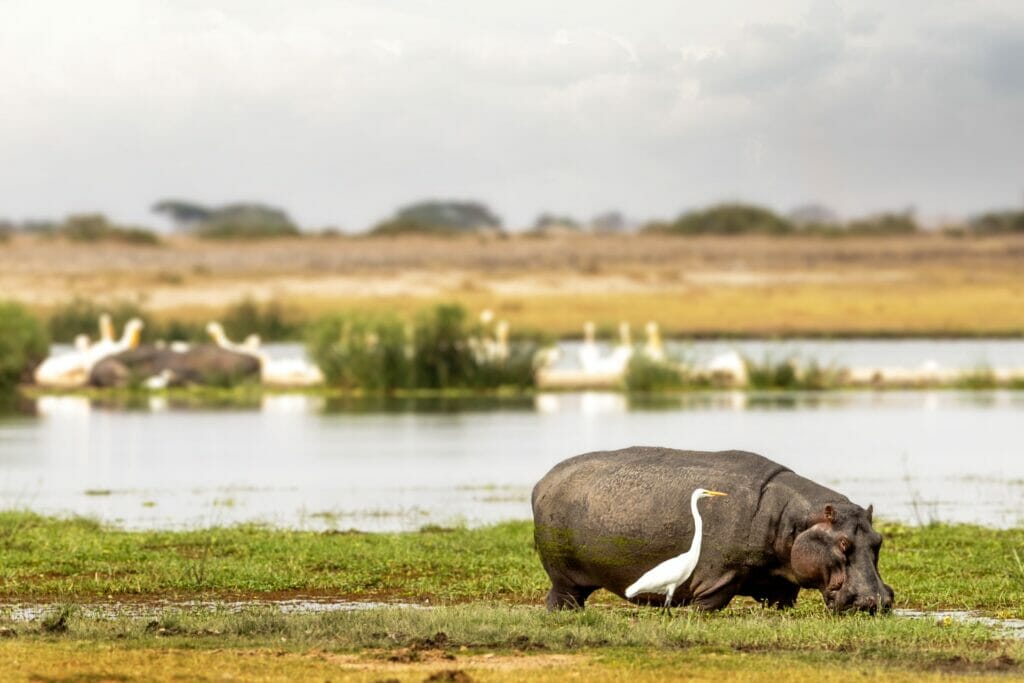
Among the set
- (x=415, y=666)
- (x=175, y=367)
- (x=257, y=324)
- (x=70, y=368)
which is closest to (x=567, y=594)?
(x=415, y=666)

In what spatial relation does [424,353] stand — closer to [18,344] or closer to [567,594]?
[18,344]

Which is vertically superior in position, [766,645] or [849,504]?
[849,504]

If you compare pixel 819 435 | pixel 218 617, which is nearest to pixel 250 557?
pixel 218 617

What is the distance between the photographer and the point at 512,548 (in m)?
14.3

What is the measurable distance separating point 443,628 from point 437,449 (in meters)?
15.5

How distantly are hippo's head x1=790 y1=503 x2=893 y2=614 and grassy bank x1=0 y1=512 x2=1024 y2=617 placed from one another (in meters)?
1.45

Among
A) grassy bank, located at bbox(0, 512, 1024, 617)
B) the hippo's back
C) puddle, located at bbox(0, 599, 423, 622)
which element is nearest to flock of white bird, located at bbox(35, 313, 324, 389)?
grassy bank, located at bbox(0, 512, 1024, 617)

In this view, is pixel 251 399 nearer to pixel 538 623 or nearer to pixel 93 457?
pixel 93 457

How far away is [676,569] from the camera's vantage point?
10.1 m


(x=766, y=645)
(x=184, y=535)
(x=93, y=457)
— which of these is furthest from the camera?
(x=93, y=457)

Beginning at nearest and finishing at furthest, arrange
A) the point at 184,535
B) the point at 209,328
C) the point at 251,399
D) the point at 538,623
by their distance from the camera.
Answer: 1. the point at 538,623
2. the point at 184,535
3. the point at 251,399
4. the point at 209,328

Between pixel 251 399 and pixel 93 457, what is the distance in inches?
538

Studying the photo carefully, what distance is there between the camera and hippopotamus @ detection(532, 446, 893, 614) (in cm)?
995

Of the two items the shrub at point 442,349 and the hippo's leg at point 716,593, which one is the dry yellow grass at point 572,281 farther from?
the hippo's leg at point 716,593
